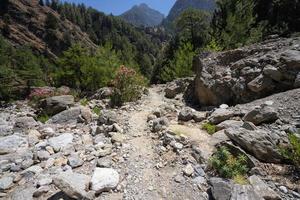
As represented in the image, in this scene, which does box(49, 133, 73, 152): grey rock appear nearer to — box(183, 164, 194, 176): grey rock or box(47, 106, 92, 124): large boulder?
box(47, 106, 92, 124): large boulder

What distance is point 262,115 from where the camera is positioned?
7.22 m

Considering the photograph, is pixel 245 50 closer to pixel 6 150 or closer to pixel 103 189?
pixel 103 189

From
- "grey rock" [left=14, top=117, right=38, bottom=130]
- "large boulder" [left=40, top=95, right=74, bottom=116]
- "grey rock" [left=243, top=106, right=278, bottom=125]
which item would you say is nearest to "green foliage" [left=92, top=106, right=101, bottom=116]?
"large boulder" [left=40, top=95, right=74, bottom=116]

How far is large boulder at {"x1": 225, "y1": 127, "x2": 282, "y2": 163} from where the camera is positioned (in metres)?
5.80

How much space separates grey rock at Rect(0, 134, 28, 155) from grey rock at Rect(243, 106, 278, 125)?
7631 millimetres

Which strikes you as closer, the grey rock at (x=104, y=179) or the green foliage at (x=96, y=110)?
the grey rock at (x=104, y=179)

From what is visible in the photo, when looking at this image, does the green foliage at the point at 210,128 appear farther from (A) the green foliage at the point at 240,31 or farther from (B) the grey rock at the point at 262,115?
(A) the green foliage at the point at 240,31

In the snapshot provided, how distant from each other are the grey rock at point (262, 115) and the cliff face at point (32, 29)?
3541 inches

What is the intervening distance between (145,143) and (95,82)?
37.5 ft

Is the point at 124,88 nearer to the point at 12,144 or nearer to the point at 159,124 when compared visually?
the point at 159,124

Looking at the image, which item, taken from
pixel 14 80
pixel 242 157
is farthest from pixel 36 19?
pixel 242 157

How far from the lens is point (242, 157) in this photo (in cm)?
554

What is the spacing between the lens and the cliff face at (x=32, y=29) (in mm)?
84600

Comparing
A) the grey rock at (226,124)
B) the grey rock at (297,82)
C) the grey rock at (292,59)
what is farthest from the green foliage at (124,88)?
the grey rock at (297,82)
